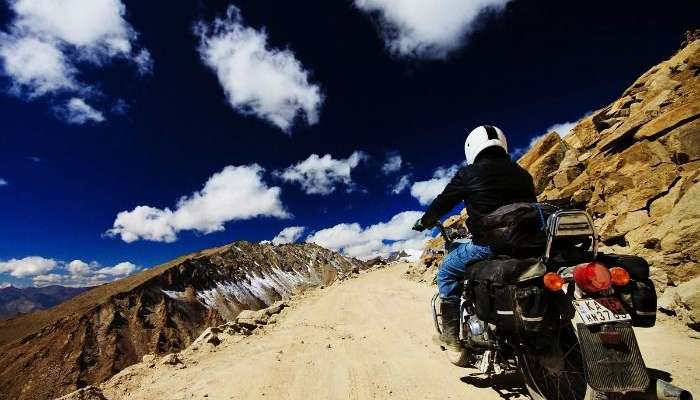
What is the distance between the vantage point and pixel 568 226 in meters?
3.15

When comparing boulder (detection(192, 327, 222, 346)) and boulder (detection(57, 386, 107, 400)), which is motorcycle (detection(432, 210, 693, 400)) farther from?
boulder (detection(192, 327, 222, 346))

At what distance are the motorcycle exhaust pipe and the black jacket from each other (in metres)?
1.82

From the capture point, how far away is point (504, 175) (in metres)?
4.18

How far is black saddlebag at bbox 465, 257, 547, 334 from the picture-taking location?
10.3 ft

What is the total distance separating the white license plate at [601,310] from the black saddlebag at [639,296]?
131 millimetres

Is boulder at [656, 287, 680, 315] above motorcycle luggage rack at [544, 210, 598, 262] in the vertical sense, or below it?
below

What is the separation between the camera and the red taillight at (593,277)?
284 centimetres

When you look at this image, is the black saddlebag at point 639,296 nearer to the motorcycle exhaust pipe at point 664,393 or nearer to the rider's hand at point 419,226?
the motorcycle exhaust pipe at point 664,393

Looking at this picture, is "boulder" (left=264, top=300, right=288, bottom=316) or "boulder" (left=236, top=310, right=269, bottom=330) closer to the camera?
"boulder" (left=236, top=310, right=269, bottom=330)

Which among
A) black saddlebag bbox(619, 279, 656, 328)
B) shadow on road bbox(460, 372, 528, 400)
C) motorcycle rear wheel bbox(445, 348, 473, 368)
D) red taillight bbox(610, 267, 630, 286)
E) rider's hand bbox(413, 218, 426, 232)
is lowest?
shadow on road bbox(460, 372, 528, 400)

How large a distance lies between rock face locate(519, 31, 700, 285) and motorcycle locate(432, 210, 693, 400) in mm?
6434

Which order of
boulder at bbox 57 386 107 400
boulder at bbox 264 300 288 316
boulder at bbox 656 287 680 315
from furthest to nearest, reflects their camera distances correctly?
1. boulder at bbox 264 300 288 316
2. boulder at bbox 656 287 680 315
3. boulder at bbox 57 386 107 400

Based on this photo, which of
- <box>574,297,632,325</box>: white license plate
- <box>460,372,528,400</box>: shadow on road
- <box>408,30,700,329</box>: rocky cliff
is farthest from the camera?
<box>408,30,700,329</box>: rocky cliff

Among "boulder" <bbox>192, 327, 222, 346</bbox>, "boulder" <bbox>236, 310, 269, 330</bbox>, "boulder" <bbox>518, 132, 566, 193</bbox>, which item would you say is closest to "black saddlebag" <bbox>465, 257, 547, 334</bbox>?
"boulder" <bbox>192, 327, 222, 346</bbox>
